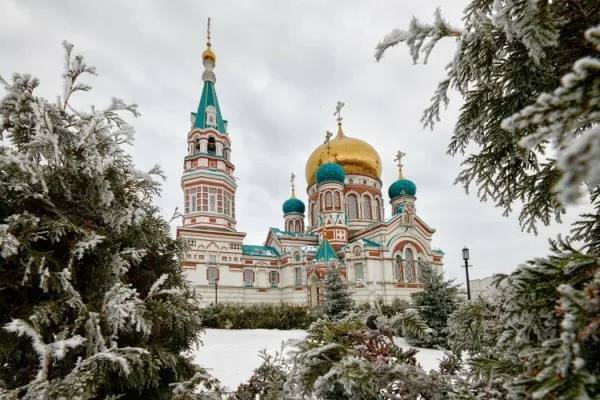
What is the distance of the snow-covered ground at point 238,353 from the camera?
26.9ft

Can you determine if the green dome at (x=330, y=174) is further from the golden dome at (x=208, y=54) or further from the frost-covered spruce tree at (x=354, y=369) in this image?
the frost-covered spruce tree at (x=354, y=369)

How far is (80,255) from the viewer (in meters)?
2.90

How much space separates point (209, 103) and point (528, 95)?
97.4 ft

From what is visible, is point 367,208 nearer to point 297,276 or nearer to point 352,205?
point 352,205

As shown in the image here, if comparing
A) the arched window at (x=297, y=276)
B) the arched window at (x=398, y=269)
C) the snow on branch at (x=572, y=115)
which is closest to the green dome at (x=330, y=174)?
the arched window at (x=297, y=276)

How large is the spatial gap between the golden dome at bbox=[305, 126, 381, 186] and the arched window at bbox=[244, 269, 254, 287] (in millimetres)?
10218

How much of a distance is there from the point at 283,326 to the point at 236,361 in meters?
8.39

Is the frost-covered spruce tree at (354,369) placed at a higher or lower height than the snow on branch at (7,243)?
lower

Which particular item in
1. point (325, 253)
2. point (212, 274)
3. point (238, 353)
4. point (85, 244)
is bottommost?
point (238, 353)

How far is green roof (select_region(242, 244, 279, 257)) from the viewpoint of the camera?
2841 centimetres

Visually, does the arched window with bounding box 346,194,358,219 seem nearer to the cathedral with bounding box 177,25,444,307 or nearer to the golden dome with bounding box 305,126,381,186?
the cathedral with bounding box 177,25,444,307

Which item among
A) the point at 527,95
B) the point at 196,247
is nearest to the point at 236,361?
the point at 527,95

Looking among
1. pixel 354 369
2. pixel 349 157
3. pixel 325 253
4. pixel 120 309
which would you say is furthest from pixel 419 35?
pixel 349 157

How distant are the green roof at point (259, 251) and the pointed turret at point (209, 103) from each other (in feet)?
30.0
